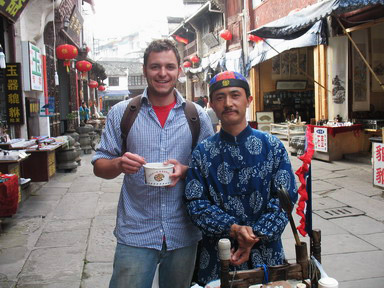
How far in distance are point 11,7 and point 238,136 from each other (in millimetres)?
6263

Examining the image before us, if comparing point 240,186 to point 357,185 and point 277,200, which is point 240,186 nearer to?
point 277,200

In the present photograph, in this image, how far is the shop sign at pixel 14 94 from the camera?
25.2 ft

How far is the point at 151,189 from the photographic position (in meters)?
2.20

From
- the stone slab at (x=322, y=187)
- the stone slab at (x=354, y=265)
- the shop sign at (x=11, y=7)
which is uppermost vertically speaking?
the shop sign at (x=11, y=7)

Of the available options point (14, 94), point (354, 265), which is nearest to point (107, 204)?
point (14, 94)

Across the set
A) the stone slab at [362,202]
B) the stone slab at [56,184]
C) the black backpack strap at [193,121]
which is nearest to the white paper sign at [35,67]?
the stone slab at [56,184]

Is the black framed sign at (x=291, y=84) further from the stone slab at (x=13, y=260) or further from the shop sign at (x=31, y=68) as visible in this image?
the stone slab at (x=13, y=260)

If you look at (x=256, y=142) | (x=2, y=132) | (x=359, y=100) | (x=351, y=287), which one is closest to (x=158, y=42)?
(x=256, y=142)

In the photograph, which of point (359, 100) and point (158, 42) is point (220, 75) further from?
point (359, 100)

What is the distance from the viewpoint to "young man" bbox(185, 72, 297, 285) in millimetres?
1919

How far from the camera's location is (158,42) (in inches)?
89.5

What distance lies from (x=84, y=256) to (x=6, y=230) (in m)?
1.69

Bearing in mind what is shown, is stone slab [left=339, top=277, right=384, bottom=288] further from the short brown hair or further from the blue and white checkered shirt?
the short brown hair

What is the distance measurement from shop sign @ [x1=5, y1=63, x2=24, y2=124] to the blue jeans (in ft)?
21.5
